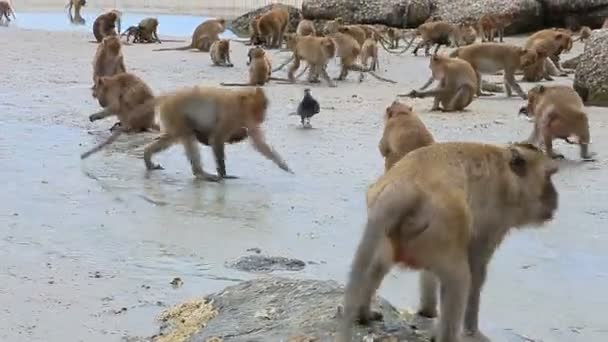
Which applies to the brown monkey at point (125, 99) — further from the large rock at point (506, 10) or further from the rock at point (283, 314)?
the large rock at point (506, 10)

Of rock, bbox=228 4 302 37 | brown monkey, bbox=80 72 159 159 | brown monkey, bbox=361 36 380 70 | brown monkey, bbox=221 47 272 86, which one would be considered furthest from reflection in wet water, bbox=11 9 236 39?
brown monkey, bbox=80 72 159 159

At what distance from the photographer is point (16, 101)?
41.9 feet

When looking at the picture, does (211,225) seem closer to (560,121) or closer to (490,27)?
(560,121)

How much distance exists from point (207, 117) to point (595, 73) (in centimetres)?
658

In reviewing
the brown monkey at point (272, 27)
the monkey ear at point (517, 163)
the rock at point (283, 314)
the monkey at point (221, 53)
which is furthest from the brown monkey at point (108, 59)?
the brown monkey at point (272, 27)

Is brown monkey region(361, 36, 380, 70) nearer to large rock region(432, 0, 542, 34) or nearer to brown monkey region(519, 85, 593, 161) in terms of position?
brown monkey region(519, 85, 593, 161)

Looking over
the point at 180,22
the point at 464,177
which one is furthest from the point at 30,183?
the point at 180,22

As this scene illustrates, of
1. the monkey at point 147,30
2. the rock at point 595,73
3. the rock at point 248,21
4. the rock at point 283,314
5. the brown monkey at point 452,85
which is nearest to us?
the rock at point 283,314

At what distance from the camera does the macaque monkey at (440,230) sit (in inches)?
147

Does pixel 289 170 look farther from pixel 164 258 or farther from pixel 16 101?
pixel 16 101

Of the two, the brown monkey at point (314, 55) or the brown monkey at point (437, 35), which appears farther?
the brown monkey at point (437, 35)

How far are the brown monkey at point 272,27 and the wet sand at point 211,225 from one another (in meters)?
11.1

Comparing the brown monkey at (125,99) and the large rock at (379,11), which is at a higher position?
the brown monkey at (125,99)

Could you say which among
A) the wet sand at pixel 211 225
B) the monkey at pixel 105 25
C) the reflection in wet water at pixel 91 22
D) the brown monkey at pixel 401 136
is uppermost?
the brown monkey at pixel 401 136
